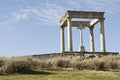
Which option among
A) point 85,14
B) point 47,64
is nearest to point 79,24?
point 85,14

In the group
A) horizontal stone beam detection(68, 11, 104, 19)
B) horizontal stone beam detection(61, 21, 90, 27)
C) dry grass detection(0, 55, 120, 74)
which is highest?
horizontal stone beam detection(68, 11, 104, 19)

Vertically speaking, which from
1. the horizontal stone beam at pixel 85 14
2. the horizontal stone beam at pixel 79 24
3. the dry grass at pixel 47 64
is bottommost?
the dry grass at pixel 47 64

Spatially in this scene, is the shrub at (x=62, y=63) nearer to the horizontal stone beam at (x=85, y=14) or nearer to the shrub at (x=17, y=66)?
the shrub at (x=17, y=66)

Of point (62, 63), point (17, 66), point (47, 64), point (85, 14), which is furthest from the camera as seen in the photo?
point (85, 14)

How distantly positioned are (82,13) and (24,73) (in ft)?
112

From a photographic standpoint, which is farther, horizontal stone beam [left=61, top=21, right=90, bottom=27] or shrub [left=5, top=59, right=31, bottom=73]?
horizontal stone beam [left=61, top=21, right=90, bottom=27]

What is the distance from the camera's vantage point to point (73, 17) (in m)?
52.9

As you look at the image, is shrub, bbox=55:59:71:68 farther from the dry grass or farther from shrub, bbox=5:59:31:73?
shrub, bbox=5:59:31:73

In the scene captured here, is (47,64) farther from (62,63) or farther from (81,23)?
(81,23)

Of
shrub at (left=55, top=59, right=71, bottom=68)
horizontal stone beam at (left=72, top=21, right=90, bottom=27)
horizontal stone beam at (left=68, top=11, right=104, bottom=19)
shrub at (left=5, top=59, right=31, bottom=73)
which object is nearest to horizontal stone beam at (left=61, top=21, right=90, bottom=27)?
horizontal stone beam at (left=72, top=21, right=90, bottom=27)

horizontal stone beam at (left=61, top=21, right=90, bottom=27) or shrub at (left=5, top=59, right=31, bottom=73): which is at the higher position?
horizontal stone beam at (left=61, top=21, right=90, bottom=27)

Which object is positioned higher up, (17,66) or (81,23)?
(81,23)

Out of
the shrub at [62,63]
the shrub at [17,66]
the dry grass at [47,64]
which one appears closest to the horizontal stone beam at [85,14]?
the dry grass at [47,64]

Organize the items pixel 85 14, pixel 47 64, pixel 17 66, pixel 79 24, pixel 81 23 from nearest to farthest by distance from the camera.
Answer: pixel 17 66 → pixel 47 64 → pixel 85 14 → pixel 79 24 → pixel 81 23
